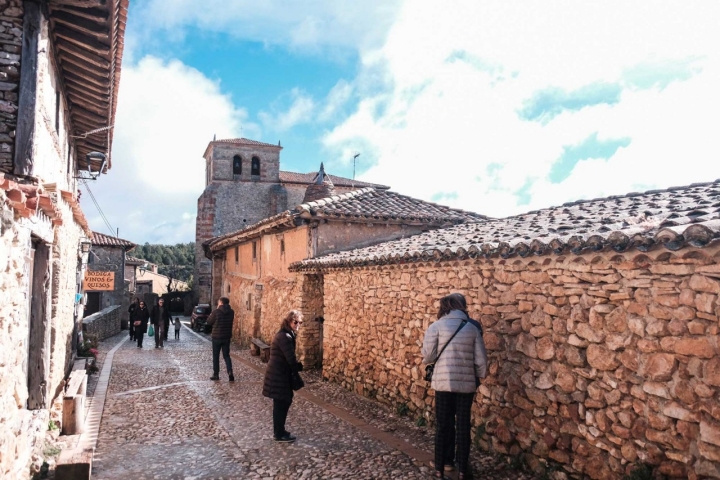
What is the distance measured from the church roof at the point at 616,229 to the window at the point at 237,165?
1107 inches

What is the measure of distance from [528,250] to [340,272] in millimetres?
5374

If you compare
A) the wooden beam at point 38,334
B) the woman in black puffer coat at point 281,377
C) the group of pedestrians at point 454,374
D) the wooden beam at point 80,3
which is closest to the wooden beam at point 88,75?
the wooden beam at point 80,3

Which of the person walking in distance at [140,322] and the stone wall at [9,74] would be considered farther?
the person walking in distance at [140,322]

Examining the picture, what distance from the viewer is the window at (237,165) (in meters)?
35.8

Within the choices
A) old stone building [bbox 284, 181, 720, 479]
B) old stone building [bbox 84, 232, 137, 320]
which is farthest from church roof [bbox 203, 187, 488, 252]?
old stone building [bbox 84, 232, 137, 320]

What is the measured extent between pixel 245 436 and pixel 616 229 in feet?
16.4

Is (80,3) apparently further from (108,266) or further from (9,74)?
(108,266)

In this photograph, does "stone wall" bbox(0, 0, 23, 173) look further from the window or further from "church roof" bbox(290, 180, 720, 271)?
the window

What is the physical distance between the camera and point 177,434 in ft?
22.8

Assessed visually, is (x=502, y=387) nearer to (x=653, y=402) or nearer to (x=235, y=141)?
(x=653, y=402)

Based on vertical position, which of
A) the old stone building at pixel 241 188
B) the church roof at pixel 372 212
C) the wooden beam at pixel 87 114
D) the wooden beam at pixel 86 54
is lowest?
the church roof at pixel 372 212

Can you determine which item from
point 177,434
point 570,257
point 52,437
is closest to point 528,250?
point 570,257

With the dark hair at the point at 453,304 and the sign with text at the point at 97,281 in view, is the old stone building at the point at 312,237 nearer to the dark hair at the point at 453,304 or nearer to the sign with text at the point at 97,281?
the sign with text at the point at 97,281

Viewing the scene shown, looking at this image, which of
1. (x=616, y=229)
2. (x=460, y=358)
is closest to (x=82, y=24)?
(x=460, y=358)
